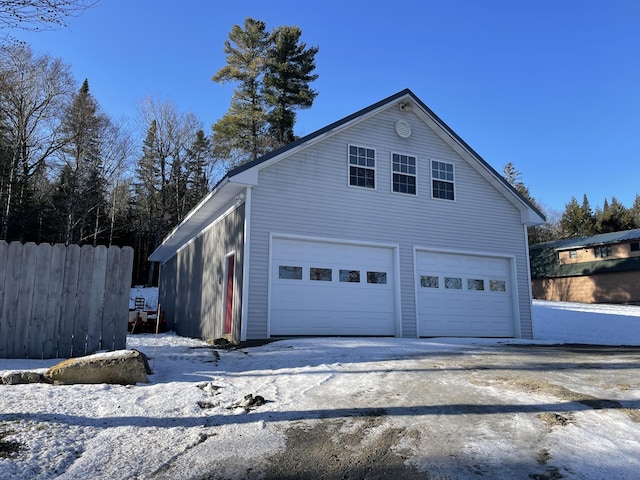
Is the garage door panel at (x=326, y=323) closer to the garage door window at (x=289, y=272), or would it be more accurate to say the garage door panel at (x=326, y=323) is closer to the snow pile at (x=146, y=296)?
the garage door window at (x=289, y=272)

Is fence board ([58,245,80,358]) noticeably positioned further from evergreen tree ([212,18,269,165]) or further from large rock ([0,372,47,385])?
evergreen tree ([212,18,269,165])

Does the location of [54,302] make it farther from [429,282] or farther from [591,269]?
[591,269]

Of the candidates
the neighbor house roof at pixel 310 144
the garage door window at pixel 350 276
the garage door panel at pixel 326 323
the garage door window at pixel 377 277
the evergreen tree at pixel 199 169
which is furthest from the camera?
the evergreen tree at pixel 199 169

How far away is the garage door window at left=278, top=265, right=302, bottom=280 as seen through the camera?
10375 millimetres

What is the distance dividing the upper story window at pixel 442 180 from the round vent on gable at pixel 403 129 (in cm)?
112

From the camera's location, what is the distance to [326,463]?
315 centimetres

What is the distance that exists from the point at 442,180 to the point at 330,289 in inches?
192

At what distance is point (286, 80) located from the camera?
29.1 metres

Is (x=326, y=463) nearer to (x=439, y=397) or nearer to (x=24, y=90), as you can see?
(x=439, y=397)

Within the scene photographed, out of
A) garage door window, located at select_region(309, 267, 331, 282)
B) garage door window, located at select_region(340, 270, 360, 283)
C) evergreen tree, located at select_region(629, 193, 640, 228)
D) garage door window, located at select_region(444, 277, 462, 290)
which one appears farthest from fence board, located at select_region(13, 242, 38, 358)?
evergreen tree, located at select_region(629, 193, 640, 228)

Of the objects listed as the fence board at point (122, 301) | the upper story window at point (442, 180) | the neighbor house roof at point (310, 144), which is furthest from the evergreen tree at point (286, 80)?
the fence board at point (122, 301)

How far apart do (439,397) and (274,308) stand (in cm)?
583

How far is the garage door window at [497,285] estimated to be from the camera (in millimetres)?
13016

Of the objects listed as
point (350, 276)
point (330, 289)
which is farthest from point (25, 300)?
point (350, 276)
